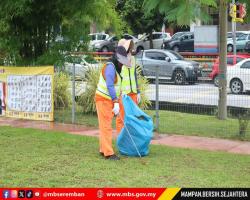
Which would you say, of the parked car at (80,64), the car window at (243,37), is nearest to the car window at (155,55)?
the car window at (243,37)

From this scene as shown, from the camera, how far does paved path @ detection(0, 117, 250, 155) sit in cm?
921

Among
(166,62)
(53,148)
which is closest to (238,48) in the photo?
(166,62)

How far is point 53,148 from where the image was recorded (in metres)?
8.77

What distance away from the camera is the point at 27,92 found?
1239 centimetres

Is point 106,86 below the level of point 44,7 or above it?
below

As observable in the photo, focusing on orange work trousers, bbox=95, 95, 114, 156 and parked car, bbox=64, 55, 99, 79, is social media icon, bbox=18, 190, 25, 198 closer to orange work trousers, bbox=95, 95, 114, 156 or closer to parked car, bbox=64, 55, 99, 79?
orange work trousers, bbox=95, 95, 114, 156

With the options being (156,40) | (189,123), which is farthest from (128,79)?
(156,40)

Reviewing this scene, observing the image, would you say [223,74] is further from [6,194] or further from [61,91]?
[6,194]

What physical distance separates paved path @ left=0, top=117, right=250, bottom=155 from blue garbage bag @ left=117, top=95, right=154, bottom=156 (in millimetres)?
1349

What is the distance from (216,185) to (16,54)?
7746 mm

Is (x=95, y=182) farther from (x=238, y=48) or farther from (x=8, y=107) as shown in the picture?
(x=238, y=48)

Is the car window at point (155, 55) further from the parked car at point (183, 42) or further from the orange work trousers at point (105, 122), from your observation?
the orange work trousers at point (105, 122)

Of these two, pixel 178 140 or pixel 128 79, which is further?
pixel 178 140

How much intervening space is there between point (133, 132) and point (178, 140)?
2102mm
